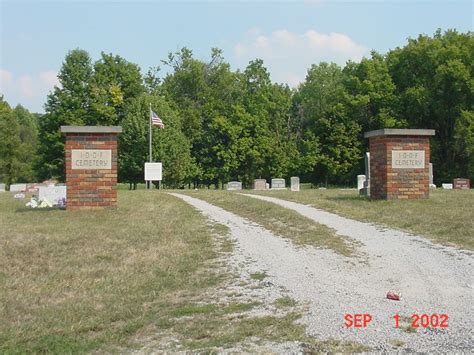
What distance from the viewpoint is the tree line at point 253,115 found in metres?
43.9

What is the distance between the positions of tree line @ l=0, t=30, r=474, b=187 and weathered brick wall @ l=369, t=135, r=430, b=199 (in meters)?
28.0

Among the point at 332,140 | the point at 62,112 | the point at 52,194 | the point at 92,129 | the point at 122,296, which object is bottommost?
the point at 122,296

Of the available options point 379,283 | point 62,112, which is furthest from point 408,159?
point 62,112

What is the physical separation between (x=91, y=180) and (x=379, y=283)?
29.7 ft

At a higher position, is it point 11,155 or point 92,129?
point 11,155

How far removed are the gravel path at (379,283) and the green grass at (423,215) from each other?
588 millimetres

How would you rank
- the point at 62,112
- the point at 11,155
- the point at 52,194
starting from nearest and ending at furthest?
the point at 52,194, the point at 62,112, the point at 11,155

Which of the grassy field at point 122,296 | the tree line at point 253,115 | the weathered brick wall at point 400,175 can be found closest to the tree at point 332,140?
the tree line at point 253,115

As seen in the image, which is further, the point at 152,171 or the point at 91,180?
the point at 152,171

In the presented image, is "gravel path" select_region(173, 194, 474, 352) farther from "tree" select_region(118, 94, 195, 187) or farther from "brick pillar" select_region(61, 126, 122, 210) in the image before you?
"tree" select_region(118, 94, 195, 187)

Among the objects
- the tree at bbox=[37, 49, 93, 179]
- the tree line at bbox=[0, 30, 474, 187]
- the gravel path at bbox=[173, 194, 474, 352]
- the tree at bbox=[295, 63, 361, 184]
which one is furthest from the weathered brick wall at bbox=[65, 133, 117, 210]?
Result: the tree at bbox=[295, 63, 361, 184]

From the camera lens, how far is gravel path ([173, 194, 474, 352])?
4.12 metres

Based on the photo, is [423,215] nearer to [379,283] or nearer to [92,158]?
[379,283]

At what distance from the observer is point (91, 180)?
1308 centimetres
